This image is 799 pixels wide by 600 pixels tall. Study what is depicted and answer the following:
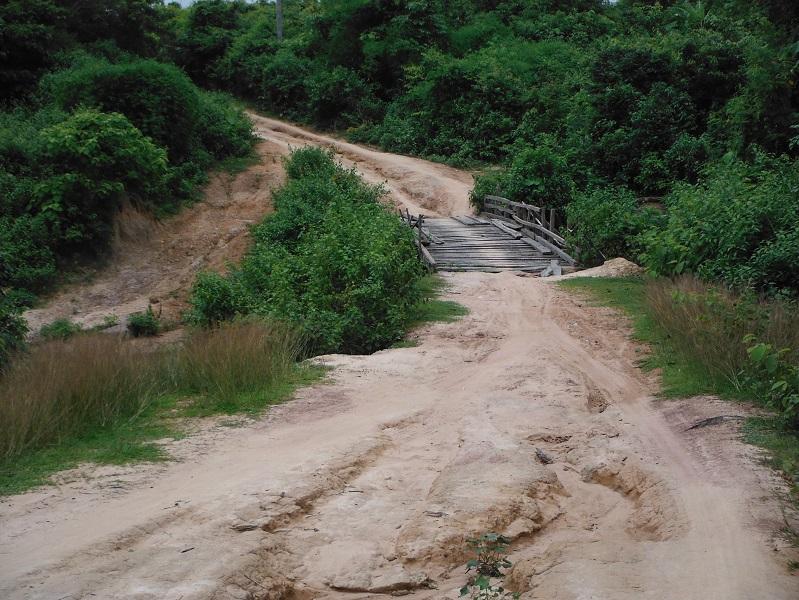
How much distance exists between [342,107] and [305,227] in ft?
63.0

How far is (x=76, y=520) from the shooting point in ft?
21.2

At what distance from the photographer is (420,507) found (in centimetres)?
700

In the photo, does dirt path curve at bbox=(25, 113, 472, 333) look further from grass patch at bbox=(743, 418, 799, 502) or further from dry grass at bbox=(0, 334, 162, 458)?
grass patch at bbox=(743, 418, 799, 502)

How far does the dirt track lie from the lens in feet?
18.4

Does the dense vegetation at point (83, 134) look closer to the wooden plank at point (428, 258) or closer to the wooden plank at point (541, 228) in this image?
the wooden plank at point (428, 258)

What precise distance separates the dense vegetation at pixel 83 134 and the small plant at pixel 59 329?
1.13 m

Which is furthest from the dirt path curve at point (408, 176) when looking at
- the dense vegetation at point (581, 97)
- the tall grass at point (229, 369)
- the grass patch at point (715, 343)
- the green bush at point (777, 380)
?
the green bush at point (777, 380)

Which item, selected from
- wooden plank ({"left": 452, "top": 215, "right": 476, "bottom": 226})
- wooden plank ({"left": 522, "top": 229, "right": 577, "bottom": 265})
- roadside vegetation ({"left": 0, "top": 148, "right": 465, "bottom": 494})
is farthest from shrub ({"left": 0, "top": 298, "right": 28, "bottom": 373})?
wooden plank ({"left": 452, "top": 215, "right": 476, "bottom": 226})

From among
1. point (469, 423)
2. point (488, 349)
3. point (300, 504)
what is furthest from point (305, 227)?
point (300, 504)

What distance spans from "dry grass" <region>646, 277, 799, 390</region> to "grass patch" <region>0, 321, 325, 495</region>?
195 inches

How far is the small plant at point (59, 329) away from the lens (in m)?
17.2

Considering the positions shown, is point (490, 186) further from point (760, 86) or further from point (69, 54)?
point (69, 54)

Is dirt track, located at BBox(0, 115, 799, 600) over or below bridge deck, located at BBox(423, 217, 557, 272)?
below

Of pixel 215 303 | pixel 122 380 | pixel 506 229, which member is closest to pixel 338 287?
pixel 215 303
